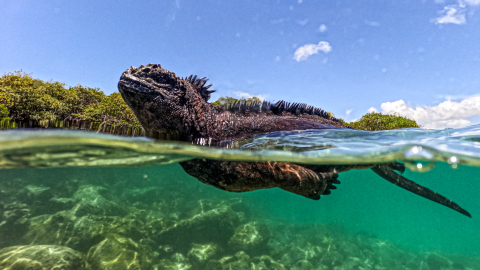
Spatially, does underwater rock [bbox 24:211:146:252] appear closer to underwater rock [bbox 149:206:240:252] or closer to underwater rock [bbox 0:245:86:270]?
underwater rock [bbox 149:206:240:252]

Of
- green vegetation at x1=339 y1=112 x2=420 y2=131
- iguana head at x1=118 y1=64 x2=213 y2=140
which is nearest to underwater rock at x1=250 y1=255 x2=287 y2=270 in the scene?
iguana head at x1=118 y1=64 x2=213 y2=140

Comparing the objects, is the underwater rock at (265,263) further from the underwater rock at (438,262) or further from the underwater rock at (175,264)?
the underwater rock at (438,262)

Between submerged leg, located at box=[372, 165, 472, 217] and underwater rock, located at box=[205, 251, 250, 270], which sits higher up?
submerged leg, located at box=[372, 165, 472, 217]

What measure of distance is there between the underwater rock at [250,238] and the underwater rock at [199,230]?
0.42 meters

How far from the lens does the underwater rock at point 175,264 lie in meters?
7.85

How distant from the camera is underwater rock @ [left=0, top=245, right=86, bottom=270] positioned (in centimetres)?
623

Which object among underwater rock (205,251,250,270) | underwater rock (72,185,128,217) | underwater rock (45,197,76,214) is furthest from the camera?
underwater rock (45,197,76,214)

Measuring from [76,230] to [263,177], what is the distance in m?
8.95

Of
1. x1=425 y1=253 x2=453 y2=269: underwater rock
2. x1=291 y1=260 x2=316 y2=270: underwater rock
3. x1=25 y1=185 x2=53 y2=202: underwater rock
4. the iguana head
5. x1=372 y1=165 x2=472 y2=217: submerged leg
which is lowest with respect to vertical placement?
x1=425 y1=253 x2=453 y2=269: underwater rock

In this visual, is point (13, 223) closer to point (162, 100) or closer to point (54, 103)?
point (54, 103)

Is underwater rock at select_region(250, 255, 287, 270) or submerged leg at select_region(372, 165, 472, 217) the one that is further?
underwater rock at select_region(250, 255, 287, 270)

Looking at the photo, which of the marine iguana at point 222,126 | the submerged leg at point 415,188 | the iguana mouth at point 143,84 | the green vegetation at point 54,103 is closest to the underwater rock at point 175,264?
the marine iguana at point 222,126

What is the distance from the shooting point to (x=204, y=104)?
5.68m

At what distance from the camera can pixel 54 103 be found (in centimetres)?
1448
